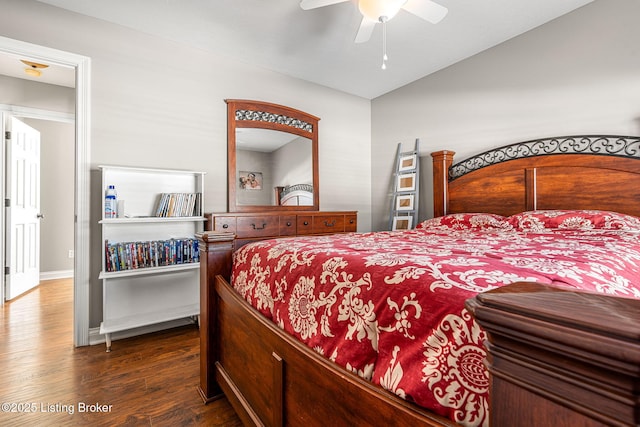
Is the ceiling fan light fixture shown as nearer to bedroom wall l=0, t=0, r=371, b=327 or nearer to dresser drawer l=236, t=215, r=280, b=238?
bedroom wall l=0, t=0, r=371, b=327

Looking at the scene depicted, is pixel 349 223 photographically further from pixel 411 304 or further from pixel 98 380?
pixel 411 304

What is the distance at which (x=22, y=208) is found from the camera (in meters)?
3.51

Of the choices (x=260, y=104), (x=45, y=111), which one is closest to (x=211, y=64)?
(x=260, y=104)

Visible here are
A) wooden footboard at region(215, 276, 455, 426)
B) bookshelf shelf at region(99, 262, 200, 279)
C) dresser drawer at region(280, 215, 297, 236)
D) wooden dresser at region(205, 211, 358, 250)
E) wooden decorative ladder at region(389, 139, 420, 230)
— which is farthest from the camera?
→ wooden decorative ladder at region(389, 139, 420, 230)

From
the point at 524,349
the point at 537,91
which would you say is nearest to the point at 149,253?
the point at 524,349

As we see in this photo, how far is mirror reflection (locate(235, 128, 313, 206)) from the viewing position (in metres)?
3.17

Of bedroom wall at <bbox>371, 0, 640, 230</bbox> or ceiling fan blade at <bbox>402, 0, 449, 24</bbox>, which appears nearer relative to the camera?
ceiling fan blade at <bbox>402, 0, 449, 24</bbox>

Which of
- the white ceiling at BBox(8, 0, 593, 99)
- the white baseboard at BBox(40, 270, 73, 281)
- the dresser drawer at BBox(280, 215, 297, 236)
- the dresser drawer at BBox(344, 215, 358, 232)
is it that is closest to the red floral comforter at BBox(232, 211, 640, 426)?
the dresser drawer at BBox(280, 215, 297, 236)

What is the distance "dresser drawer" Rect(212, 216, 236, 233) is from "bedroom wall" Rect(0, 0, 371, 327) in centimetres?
35

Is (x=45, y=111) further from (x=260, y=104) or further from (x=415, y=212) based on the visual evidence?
(x=415, y=212)

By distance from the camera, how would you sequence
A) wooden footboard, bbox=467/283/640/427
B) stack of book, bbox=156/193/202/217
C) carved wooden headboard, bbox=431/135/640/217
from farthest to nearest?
stack of book, bbox=156/193/202/217 < carved wooden headboard, bbox=431/135/640/217 < wooden footboard, bbox=467/283/640/427

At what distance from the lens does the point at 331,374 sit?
2.60 ft

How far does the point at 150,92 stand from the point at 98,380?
90.0 inches

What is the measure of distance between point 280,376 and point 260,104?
2.93m
